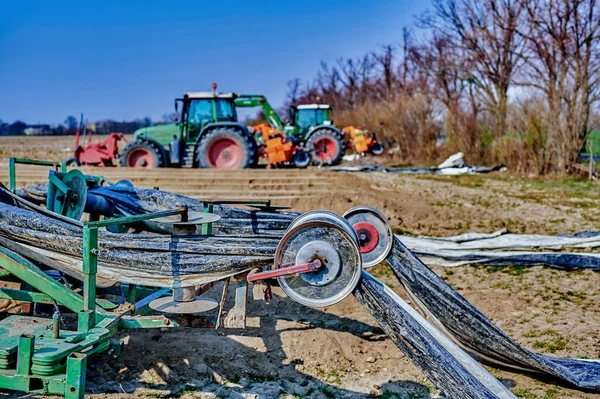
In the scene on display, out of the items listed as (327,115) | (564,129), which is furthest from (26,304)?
(327,115)

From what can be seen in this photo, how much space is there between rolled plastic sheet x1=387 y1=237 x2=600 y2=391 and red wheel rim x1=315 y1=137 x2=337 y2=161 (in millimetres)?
16640

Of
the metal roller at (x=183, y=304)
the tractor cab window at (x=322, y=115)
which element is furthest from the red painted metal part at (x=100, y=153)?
the metal roller at (x=183, y=304)

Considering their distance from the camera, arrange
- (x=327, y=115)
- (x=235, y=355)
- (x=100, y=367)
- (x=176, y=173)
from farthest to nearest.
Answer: (x=327, y=115), (x=176, y=173), (x=235, y=355), (x=100, y=367)

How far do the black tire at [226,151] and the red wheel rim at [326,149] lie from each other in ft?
14.6

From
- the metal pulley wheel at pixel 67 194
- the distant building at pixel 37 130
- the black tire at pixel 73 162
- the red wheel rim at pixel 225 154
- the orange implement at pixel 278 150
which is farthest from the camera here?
the distant building at pixel 37 130

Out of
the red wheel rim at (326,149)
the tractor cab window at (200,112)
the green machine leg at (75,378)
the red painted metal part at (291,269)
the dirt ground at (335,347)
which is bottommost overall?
the dirt ground at (335,347)

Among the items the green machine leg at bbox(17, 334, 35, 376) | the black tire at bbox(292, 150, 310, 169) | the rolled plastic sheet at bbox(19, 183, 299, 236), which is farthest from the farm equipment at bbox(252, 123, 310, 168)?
the green machine leg at bbox(17, 334, 35, 376)

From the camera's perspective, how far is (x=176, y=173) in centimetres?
1400

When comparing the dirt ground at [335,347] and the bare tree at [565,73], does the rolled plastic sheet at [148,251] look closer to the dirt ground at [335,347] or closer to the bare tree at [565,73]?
the dirt ground at [335,347]

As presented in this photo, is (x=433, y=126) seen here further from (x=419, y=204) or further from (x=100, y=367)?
(x=100, y=367)

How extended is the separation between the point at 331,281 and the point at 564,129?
1502 cm

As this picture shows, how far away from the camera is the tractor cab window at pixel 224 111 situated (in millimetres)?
17250

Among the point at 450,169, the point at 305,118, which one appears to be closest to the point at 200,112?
the point at 305,118

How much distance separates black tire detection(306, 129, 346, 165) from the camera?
2089 cm
